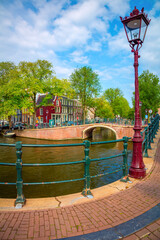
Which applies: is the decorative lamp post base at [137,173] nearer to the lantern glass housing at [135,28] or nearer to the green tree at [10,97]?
the lantern glass housing at [135,28]

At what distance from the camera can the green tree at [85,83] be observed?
32625 millimetres

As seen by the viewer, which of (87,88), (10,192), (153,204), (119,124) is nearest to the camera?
(153,204)

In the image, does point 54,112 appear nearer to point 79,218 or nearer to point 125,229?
point 79,218

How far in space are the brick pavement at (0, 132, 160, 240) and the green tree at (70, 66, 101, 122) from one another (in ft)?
98.7

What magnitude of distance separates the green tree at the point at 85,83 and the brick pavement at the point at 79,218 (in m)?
30.1

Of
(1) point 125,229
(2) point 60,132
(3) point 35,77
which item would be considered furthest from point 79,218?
(3) point 35,77

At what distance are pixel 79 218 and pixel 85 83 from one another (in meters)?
31.5

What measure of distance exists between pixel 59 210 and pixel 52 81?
25.2 meters

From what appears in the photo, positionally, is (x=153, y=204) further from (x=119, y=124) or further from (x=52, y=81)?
(x=52, y=81)

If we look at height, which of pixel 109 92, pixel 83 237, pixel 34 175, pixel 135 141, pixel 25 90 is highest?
pixel 109 92

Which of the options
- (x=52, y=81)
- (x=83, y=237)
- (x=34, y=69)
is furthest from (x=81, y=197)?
(x=34, y=69)

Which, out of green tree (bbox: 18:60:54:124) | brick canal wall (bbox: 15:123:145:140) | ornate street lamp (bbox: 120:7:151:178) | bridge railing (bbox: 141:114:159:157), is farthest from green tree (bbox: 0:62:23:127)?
ornate street lamp (bbox: 120:7:151:178)

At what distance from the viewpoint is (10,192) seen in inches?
273

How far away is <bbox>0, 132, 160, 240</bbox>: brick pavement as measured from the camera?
2.18 metres
